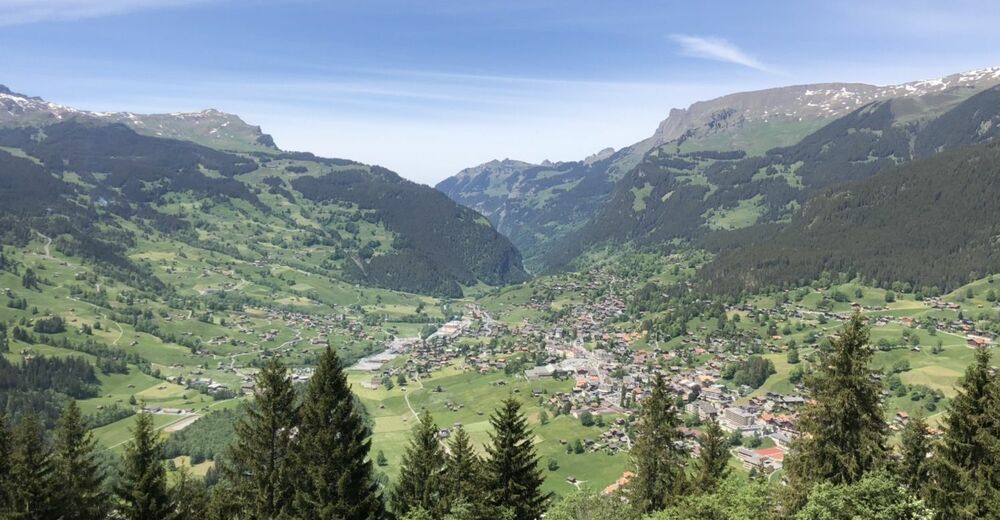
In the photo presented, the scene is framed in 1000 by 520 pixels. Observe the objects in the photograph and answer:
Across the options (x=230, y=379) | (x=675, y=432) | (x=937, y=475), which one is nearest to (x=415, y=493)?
(x=675, y=432)

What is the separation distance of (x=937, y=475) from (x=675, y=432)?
585 inches

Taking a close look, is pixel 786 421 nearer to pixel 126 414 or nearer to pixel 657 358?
pixel 657 358

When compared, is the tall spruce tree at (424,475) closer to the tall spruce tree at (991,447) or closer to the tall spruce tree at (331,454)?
the tall spruce tree at (331,454)

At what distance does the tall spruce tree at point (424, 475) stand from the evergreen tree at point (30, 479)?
19.9 meters

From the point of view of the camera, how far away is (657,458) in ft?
139

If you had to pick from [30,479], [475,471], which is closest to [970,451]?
[475,471]

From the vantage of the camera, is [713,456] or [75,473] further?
[713,456]

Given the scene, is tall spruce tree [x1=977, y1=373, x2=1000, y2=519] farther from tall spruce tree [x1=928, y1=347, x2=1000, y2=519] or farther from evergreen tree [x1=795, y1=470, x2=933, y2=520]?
evergreen tree [x1=795, y1=470, x2=933, y2=520]

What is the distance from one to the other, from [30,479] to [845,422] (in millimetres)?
42978

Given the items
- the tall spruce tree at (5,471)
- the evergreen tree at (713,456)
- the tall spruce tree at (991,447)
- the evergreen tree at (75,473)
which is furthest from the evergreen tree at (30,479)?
the tall spruce tree at (991,447)

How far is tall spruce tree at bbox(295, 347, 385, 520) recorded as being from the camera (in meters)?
33.7

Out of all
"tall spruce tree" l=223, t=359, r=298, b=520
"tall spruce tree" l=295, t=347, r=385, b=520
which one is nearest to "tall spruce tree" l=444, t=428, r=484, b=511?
"tall spruce tree" l=295, t=347, r=385, b=520

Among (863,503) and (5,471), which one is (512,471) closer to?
(863,503)

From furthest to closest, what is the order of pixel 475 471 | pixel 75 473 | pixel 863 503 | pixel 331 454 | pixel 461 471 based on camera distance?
pixel 461 471 < pixel 475 471 < pixel 75 473 < pixel 331 454 < pixel 863 503
